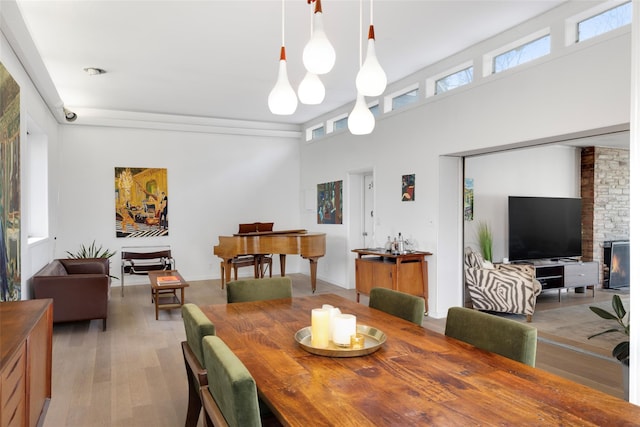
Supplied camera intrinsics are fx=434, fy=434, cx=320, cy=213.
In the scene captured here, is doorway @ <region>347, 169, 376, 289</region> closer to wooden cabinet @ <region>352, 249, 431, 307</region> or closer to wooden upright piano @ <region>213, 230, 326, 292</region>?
wooden upright piano @ <region>213, 230, 326, 292</region>

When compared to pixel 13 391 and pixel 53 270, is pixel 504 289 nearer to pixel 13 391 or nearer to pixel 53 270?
pixel 13 391

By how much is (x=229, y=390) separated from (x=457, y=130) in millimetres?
4317

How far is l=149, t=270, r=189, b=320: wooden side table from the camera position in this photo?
5316 millimetres

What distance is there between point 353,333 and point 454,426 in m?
0.73

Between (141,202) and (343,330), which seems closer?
(343,330)

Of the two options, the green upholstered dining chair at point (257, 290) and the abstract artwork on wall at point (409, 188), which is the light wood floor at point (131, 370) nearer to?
the green upholstered dining chair at point (257, 290)

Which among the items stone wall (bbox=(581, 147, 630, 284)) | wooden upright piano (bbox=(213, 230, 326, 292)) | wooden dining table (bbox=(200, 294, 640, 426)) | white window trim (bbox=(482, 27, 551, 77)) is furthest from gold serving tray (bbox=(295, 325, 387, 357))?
stone wall (bbox=(581, 147, 630, 284))

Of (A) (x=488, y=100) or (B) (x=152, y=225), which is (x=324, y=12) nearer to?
(A) (x=488, y=100)

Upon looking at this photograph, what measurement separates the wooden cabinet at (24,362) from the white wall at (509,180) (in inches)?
202

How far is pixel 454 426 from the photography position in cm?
125

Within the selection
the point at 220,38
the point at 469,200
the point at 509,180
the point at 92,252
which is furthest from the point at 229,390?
the point at 92,252

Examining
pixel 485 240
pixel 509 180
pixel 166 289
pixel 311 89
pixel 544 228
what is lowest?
pixel 166 289

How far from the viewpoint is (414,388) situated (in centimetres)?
151

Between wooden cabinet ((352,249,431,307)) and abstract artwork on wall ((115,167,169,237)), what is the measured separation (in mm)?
4265
